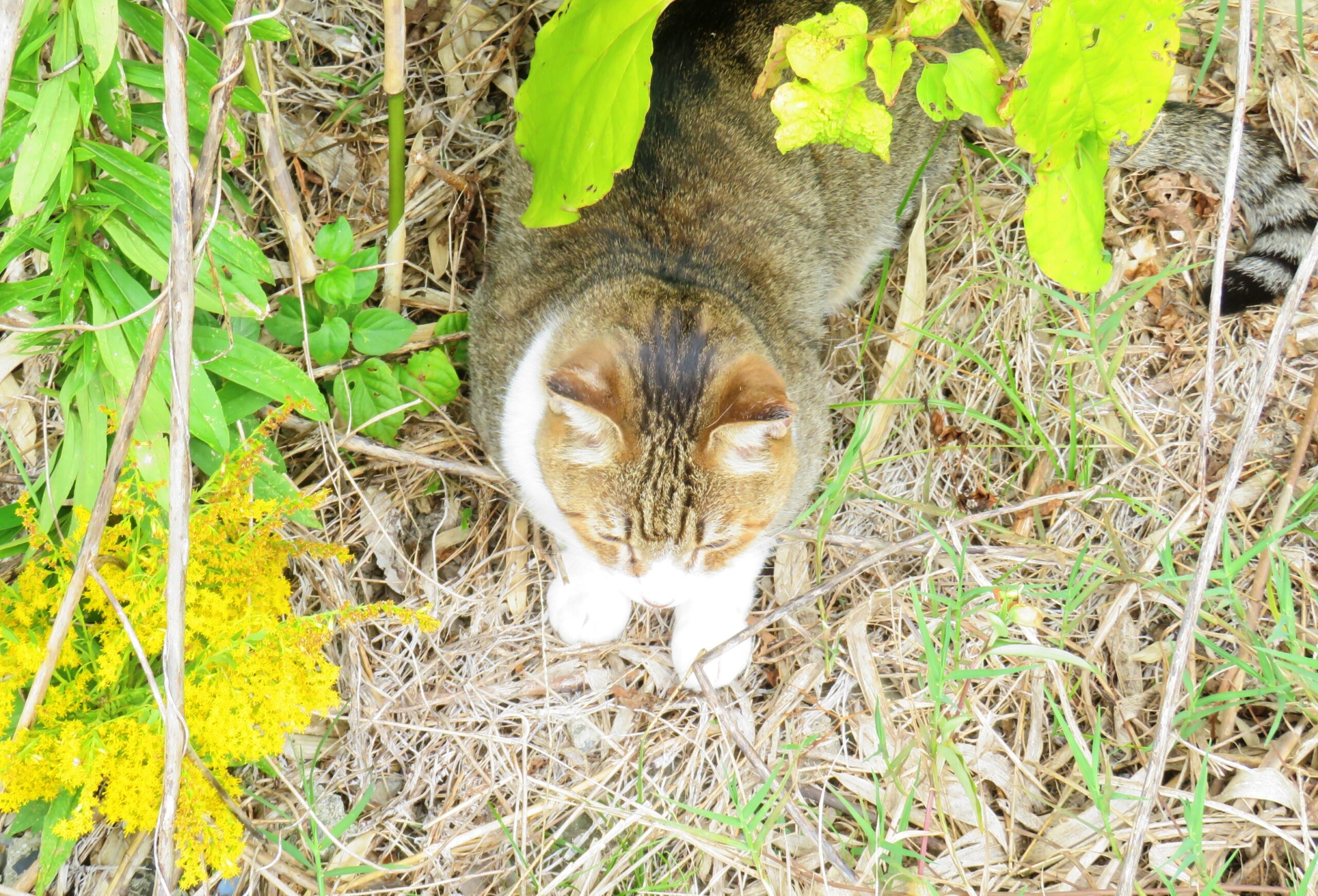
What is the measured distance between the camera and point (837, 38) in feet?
7.12

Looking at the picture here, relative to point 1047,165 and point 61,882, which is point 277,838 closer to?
point 61,882

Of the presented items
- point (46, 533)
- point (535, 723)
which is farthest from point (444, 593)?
point (46, 533)

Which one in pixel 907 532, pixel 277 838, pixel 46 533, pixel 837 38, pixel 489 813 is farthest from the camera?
pixel 907 532

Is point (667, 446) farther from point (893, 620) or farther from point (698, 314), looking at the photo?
point (893, 620)

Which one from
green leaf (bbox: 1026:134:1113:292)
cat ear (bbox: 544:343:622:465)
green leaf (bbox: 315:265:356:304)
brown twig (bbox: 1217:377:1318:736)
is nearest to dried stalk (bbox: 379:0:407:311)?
green leaf (bbox: 315:265:356:304)

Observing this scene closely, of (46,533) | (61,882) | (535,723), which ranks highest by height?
(46,533)

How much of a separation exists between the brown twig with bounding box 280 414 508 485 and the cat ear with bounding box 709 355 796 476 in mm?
840

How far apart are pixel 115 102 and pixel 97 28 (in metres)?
0.26

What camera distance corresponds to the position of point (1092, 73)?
2.14m

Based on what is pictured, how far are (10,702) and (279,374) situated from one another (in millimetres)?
937

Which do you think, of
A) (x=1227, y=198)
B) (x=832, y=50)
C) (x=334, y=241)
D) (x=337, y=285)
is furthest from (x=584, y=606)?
(x=1227, y=198)

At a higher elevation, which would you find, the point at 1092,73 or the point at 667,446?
the point at 1092,73

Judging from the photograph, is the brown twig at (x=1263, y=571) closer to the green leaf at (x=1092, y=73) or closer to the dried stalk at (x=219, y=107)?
the green leaf at (x=1092, y=73)

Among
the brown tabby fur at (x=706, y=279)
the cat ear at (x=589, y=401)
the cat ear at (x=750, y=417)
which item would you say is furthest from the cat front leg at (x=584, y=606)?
the cat ear at (x=750, y=417)
